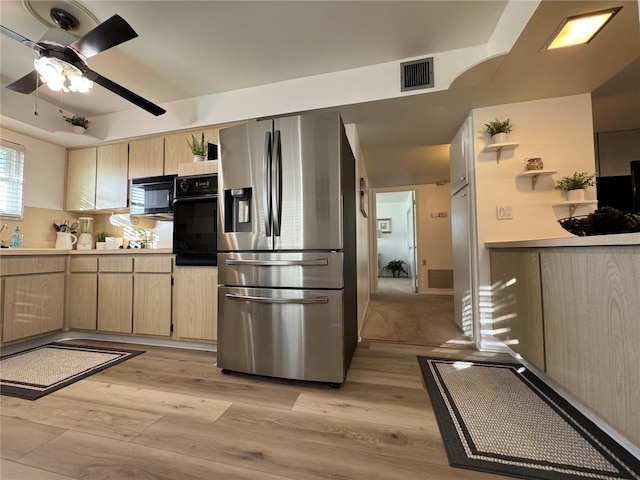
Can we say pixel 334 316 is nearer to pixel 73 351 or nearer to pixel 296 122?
pixel 296 122

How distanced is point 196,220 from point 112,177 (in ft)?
5.03

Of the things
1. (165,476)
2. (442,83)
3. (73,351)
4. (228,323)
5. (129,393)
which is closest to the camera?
(165,476)

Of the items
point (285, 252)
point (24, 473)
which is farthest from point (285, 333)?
point (24, 473)

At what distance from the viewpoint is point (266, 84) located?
2.52 metres

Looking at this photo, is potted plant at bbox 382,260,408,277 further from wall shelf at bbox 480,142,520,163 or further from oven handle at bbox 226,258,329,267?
oven handle at bbox 226,258,329,267

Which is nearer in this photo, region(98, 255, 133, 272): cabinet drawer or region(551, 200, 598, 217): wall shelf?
region(551, 200, 598, 217): wall shelf

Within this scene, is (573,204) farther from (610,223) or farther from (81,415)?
(81,415)

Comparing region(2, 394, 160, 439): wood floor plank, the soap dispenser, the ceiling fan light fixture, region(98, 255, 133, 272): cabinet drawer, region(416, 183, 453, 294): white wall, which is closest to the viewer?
region(2, 394, 160, 439): wood floor plank

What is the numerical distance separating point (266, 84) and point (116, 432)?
278 centimetres

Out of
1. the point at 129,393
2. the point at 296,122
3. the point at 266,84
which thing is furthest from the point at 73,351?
the point at 266,84

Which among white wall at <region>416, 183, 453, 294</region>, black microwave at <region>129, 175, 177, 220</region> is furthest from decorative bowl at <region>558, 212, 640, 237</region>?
white wall at <region>416, 183, 453, 294</region>

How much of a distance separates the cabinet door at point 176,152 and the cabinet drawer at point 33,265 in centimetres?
137

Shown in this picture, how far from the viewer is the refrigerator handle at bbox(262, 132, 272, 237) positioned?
1.82m

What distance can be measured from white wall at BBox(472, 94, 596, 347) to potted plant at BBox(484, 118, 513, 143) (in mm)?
66
